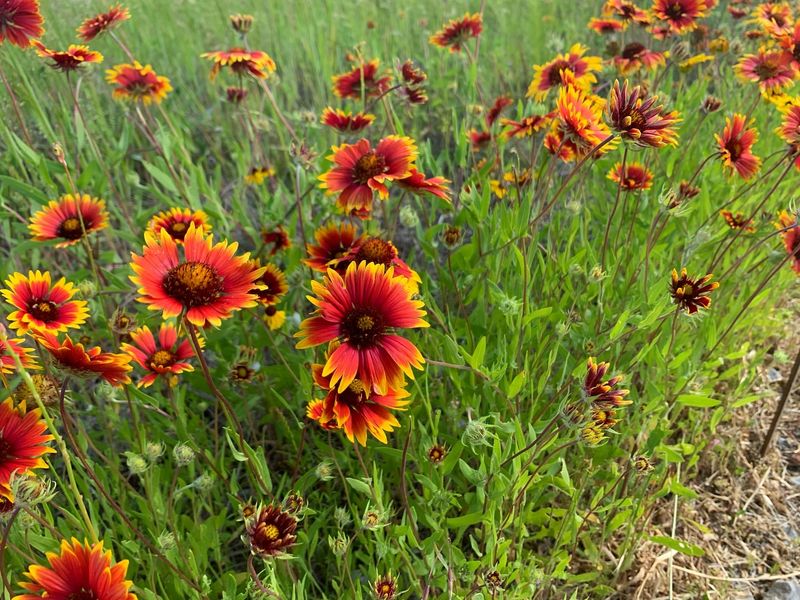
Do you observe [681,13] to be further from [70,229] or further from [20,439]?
[20,439]

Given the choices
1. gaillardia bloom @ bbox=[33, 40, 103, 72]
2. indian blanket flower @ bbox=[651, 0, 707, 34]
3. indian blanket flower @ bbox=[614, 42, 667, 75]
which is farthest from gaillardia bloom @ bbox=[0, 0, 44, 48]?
indian blanket flower @ bbox=[651, 0, 707, 34]

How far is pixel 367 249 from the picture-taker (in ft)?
3.82

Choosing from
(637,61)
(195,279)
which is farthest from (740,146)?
(195,279)

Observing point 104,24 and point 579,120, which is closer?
point 579,120

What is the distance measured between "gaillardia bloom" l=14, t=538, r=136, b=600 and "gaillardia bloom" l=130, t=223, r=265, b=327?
345 mm

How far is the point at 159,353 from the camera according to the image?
52.9 inches

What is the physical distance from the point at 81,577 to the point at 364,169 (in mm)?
976

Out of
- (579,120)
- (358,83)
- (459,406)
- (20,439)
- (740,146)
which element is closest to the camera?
(20,439)

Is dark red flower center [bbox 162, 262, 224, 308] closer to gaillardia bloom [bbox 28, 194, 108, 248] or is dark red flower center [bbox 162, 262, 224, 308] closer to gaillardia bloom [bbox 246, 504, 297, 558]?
gaillardia bloom [bbox 246, 504, 297, 558]

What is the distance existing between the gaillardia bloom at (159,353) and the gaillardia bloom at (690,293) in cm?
98

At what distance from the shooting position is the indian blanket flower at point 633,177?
1655 mm

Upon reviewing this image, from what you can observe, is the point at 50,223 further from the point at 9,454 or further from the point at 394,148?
the point at 394,148

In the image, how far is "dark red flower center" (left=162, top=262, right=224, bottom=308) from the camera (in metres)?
0.94

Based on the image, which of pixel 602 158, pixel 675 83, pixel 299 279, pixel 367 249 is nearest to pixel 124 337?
pixel 299 279
